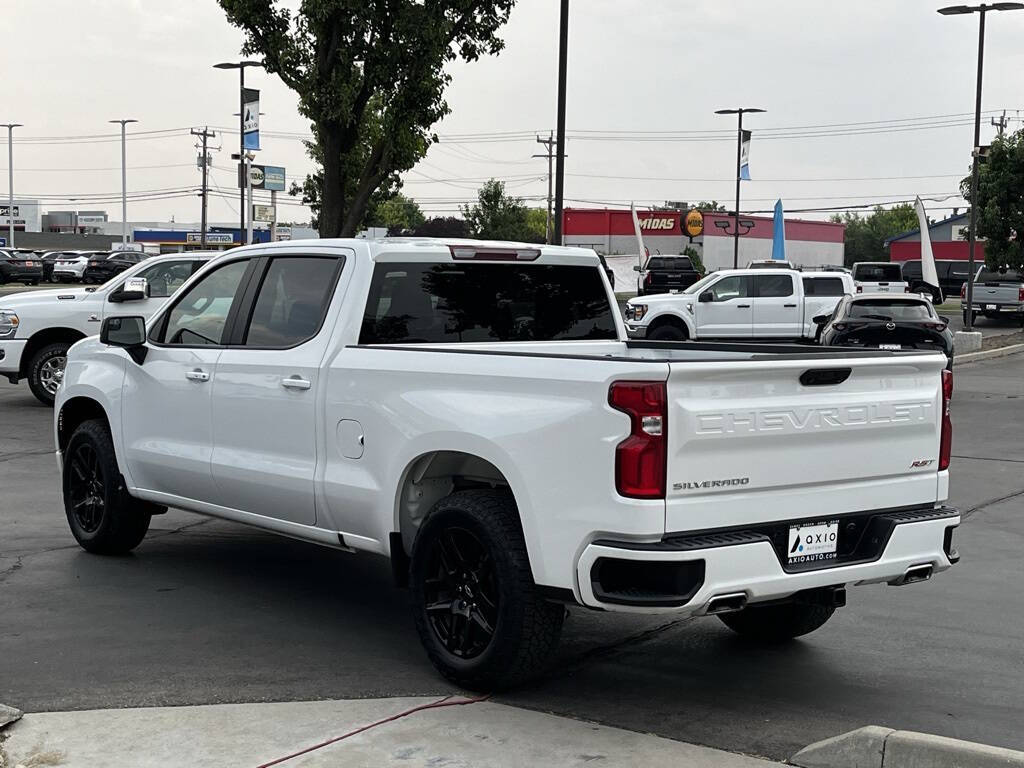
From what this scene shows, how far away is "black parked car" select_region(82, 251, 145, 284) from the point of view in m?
60.0

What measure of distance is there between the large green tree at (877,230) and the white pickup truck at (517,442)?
503ft

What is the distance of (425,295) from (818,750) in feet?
9.87

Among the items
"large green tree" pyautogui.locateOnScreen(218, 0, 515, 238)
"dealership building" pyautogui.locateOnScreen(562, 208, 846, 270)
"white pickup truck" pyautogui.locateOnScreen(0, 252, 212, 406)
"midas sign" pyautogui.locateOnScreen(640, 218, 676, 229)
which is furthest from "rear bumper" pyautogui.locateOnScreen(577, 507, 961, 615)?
"midas sign" pyautogui.locateOnScreen(640, 218, 676, 229)

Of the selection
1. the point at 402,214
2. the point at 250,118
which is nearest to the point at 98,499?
the point at 250,118

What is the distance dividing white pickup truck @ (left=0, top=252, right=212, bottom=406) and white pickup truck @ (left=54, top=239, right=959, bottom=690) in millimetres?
8574

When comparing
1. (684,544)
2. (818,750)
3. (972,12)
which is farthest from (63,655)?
(972,12)

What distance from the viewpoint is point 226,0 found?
2377cm

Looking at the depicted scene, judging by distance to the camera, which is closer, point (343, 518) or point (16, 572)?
point (343, 518)

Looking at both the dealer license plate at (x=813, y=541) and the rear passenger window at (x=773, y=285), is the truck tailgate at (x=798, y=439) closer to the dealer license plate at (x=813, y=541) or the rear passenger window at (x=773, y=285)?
the dealer license plate at (x=813, y=541)

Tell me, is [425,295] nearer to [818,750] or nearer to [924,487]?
[924,487]

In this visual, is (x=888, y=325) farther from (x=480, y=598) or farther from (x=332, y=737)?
(x=332, y=737)

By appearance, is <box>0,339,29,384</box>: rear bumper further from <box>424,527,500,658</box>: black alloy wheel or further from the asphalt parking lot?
<box>424,527,500,658</box>: black alloy wheel

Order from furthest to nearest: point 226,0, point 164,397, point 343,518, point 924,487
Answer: point 226,0
point 164,397
point 343,518
point 924,487

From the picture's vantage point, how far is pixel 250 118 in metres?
38.9
